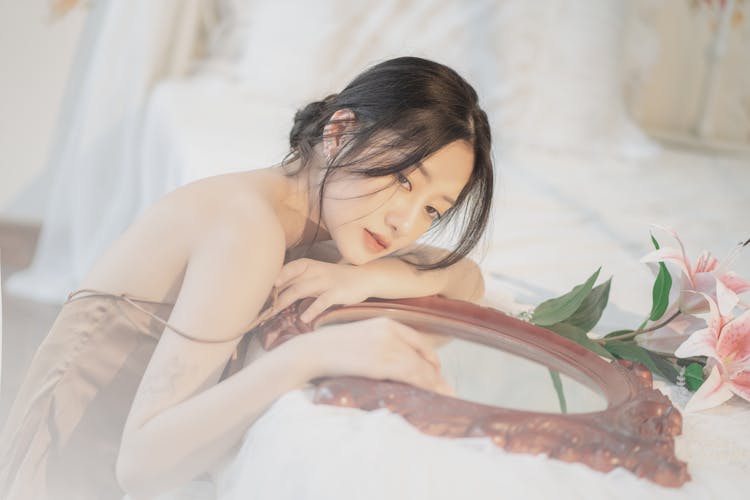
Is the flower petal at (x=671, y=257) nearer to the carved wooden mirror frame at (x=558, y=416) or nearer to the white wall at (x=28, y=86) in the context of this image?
the carved wooden mirror frame at (x=558, y=416)

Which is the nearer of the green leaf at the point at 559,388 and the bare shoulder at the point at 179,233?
→ the green leaf at the point at 559,388

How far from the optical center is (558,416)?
2.13 feet

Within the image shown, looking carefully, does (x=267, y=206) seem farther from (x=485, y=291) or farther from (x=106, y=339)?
(x=485, y=291)

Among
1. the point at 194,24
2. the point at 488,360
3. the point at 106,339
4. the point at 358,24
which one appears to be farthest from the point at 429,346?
the point at 194,24

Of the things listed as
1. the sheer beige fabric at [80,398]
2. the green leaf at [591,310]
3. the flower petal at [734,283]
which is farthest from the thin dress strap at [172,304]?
the flower petal at [734,283]

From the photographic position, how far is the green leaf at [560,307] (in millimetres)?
939

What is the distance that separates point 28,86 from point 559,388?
6.54 feet

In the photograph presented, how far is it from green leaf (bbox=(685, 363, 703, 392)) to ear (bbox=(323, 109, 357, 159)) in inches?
16.6

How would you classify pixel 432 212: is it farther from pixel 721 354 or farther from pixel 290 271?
pixel 721 354

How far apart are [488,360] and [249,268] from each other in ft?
0.72

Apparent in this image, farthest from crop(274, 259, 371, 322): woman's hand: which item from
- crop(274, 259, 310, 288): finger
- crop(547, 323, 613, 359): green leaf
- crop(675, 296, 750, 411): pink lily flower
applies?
crop(675, 296, 750, 411): pink lily flower

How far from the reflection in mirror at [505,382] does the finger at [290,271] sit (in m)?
0.15

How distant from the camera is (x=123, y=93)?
219 centimetres

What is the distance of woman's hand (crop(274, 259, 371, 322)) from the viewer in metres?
0.79
